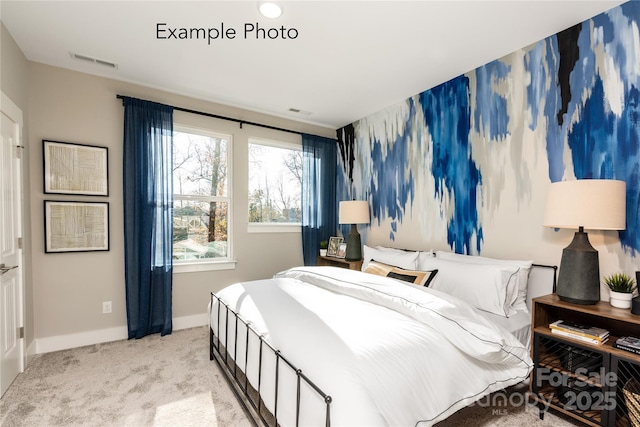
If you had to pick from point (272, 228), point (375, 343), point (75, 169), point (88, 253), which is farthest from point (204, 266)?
point (375, 343)

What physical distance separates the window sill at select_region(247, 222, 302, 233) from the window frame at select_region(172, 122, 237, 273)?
0.29 metres

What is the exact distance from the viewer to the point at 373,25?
2.28 m

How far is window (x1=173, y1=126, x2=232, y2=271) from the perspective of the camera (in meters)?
3.59

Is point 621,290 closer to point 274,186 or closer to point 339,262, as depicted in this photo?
point 339,262

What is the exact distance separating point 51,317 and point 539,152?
14.6 ft

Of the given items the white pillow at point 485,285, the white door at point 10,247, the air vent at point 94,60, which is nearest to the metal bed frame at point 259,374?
the white pillow at point 485,285

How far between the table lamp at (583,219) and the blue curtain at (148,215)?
3400 millimetres

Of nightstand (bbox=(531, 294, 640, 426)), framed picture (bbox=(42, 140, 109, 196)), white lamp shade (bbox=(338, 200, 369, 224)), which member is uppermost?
framed picture (bbox=(42, 140, 109, 196))

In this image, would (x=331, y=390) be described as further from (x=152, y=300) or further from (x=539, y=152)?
(x=152, y=300)

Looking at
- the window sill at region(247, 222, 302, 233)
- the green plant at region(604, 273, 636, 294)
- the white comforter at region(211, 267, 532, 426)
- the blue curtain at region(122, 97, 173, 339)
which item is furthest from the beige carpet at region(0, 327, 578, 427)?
the window sill at region(247, 222, 302, 233)

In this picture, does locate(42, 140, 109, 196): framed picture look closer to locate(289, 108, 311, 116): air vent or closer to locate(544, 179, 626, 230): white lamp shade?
locate(289, 108, 311, 116): air vent

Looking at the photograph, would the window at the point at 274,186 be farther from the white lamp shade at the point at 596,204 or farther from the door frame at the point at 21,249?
the white lamp shade at the point at 596,204

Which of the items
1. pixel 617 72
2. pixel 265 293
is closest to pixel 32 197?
pixel 265 293

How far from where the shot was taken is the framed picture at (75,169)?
2.84 metres
